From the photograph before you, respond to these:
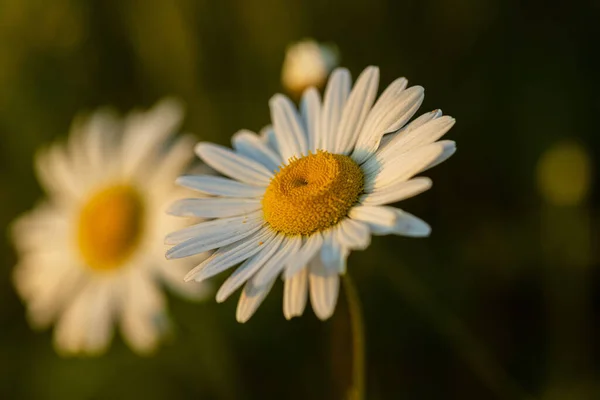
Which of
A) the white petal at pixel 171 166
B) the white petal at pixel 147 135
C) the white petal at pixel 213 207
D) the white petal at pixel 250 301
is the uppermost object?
the white petal at pixel 147 135

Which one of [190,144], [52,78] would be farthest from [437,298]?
[52,78]

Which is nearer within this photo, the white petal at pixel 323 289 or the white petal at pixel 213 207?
the white petal at pixel 323 289

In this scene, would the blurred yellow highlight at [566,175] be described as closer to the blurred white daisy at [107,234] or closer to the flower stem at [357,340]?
the flower stem at [357,340]

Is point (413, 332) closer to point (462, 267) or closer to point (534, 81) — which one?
point (462, 267)

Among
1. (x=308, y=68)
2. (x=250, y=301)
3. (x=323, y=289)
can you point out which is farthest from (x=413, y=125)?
(x=308, y=68)

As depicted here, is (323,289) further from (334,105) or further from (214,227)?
(334,105)

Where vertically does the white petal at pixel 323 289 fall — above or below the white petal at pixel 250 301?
below

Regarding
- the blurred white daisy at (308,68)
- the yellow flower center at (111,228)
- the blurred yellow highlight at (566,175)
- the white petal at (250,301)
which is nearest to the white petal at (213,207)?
the white petal at (250,301)
